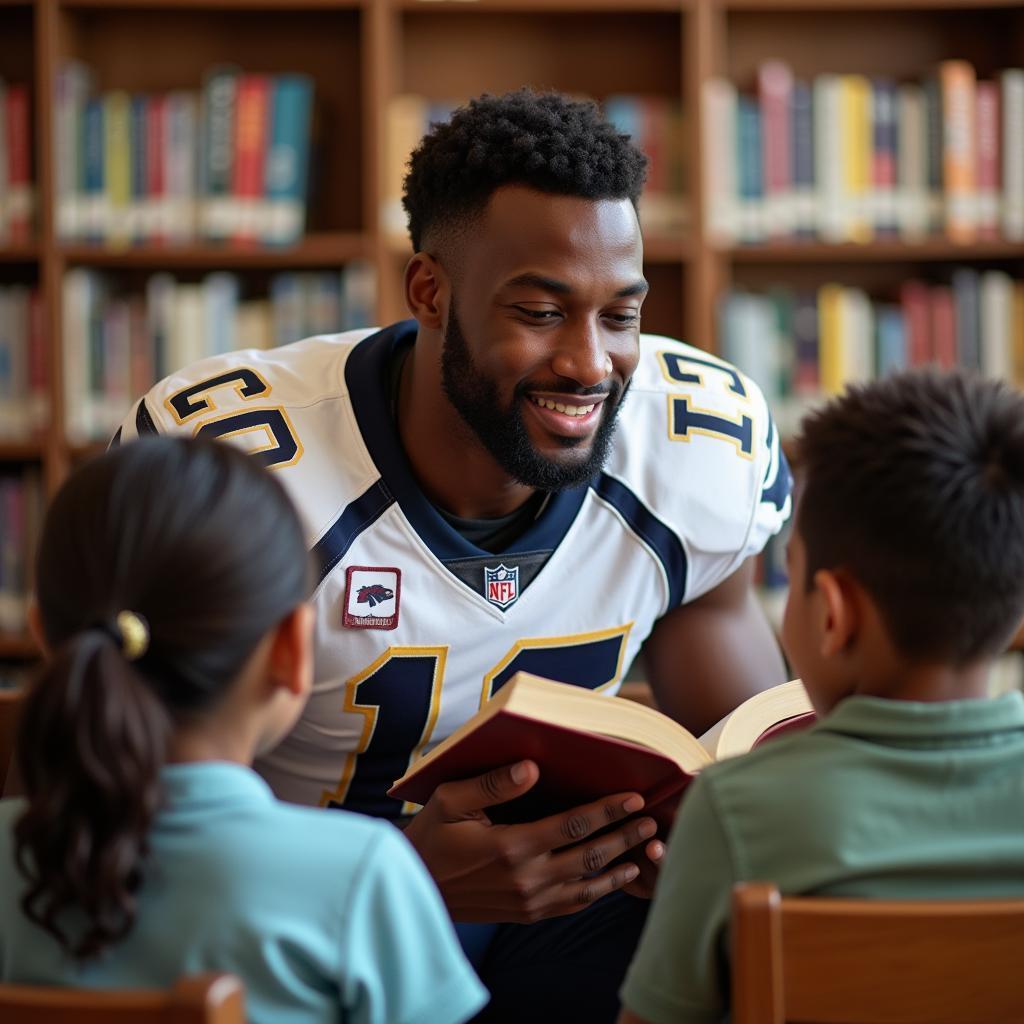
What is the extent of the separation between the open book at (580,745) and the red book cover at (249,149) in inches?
72.0

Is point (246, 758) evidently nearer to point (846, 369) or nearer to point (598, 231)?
point (598, 231)

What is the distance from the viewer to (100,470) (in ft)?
3.07

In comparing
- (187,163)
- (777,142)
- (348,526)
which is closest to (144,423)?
(348,526)

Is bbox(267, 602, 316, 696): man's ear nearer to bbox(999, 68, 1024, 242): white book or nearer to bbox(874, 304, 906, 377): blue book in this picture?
bbox(874, 304, 906, 377): blue book

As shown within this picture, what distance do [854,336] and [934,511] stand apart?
203cm

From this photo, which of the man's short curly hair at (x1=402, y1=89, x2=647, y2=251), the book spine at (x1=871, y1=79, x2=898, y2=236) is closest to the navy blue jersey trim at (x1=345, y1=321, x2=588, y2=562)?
the man's short curly hair at (x1=402, y1=89, x2=647, y2=251)

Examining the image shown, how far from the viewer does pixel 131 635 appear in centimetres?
88

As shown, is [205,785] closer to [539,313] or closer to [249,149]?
[539,313]

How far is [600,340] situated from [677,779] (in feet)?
1.85

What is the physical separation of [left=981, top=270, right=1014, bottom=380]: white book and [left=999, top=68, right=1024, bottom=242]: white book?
11cm

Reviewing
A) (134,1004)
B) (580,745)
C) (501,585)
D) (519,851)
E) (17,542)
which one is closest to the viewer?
(134,1004)

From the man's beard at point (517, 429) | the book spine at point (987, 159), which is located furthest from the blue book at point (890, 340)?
the man's beard at point (517, 429)

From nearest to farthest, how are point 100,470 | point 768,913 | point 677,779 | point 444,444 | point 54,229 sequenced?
1. point 768,913
2. point 100,470
3. point 677,779
4. point 444,444
5. point 54,229

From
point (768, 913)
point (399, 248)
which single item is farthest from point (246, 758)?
point (399, 248)
